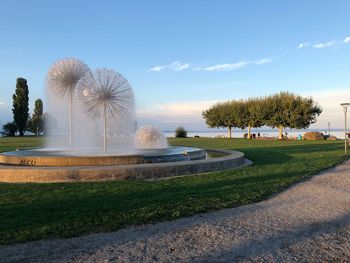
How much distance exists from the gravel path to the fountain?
539 cm

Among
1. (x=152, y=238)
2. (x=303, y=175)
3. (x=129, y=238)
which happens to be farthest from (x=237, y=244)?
(x=303, y=175)

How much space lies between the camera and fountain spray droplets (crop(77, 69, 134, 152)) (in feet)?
48.9

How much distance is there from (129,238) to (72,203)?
2.77 meters

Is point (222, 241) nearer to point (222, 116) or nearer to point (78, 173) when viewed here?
point (78, 173)

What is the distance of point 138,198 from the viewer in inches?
324

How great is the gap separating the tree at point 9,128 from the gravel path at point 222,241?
64397mm

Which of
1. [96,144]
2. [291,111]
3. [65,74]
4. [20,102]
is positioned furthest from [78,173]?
[20,102]

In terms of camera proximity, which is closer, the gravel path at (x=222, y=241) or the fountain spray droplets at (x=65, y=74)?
the gravel path at (x=222, y=241)

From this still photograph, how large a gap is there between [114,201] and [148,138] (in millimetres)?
11904

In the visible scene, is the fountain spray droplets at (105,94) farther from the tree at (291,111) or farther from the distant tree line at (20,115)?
the distant tree line at (20,115)

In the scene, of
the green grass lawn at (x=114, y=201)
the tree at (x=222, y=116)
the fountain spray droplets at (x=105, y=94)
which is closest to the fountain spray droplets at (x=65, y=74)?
the fountain spray droplets at (x=105, y=94)

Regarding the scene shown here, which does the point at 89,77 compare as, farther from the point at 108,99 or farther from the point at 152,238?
the point at 152,238

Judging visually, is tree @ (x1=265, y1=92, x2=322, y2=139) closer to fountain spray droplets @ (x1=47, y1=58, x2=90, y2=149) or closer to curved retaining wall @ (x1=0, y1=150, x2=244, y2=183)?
fountain spray droplets @ (x1=47, y1=58, x2=90, y2=149)

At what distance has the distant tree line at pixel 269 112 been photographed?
4838 centimetres
